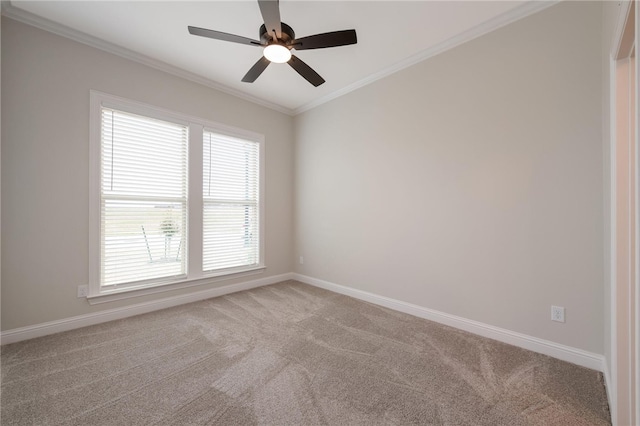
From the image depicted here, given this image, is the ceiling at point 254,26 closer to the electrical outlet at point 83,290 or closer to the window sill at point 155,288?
the electrical outlet at point 83,290

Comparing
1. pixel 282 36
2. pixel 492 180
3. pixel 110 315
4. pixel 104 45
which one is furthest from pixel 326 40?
pixel 110 315

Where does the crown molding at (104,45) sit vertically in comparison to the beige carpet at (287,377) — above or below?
above

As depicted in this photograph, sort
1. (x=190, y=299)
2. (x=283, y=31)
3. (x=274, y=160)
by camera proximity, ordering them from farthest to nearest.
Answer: (x=274, y=160) < (x=190, y=299) < (x=283, y=31)

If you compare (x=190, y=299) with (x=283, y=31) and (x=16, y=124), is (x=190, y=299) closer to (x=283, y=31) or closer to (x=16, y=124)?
(x=16, y=124)

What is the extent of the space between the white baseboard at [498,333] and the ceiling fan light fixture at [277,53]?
Answer: 112 inches

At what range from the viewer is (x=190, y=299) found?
3.33 metres

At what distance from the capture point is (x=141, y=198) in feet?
9.64

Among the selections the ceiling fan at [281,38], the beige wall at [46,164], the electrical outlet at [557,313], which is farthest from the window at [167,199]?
the electrical outlet at [557,313]

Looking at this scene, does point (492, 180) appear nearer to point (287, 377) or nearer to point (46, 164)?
point (287, 377)

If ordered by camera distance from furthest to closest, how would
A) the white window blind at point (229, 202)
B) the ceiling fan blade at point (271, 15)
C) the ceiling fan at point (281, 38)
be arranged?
the white window blind at point (229, 202), the ceiling fan at point (281, 38), the ceiling fan blade at point (271, 15)

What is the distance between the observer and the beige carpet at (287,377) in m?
1.48

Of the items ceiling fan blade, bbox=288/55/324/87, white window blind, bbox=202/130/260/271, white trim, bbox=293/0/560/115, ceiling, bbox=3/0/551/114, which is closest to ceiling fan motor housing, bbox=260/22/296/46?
ceiling fan blade, bbox=288/55/324/87

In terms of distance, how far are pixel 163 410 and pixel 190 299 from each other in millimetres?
1973

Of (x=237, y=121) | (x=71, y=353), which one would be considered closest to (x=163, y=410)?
(x=71, y=353)
